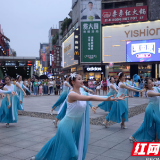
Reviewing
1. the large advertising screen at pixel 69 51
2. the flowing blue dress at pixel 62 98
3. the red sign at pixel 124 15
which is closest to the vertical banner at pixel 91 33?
the red sign at pixel 124 15

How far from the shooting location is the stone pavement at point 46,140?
190 inches

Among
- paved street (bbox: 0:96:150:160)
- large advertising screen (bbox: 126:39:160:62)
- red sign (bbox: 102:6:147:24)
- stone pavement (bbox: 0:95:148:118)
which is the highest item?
red sign (bbox: 102:6:147:24)

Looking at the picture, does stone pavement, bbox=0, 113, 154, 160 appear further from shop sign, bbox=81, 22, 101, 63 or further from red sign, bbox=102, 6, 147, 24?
red sign, bbox=102, 6, 147, 24

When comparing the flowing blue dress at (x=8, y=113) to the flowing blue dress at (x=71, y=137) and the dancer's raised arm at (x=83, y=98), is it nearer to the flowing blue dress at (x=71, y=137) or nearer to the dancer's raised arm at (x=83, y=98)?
the flowing blue dress at (x=71, y=137)

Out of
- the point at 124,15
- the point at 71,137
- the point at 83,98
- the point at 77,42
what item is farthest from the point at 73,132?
the point at 124,15

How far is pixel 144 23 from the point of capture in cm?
3822

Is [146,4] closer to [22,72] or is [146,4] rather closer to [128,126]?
[22,72]

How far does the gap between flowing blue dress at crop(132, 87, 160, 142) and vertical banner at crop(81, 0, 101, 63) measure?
36.5 metres

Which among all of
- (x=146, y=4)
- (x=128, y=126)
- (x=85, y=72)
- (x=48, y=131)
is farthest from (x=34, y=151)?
(x=146, y=4)

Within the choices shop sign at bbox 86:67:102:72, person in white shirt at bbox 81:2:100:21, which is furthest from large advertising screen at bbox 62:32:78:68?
person in white shirt at bbox 81:2:100:21

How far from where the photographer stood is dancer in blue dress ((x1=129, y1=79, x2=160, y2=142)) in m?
5.14

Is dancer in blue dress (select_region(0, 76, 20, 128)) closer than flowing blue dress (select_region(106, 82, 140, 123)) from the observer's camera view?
No

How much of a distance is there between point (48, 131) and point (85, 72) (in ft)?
121

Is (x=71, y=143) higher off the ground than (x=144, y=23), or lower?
lower
